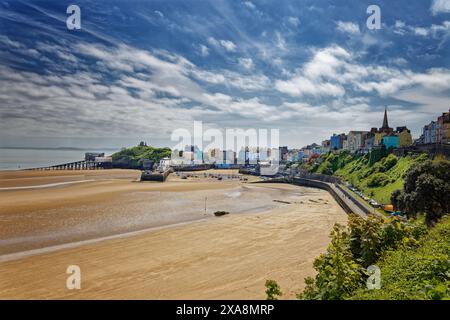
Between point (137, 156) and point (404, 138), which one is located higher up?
point (404, 138)

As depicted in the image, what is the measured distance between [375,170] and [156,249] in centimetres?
4379

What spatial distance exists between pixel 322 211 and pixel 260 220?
916 cm

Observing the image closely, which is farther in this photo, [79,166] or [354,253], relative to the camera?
[79,166]

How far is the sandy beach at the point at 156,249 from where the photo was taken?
11.6m

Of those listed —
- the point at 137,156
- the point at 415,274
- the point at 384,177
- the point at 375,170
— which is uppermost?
the point at 137,156

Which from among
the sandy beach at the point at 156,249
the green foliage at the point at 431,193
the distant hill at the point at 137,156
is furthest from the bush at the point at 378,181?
the distant hill at the point at 137,156

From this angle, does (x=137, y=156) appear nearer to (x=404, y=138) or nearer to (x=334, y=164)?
(x=334, y=164)

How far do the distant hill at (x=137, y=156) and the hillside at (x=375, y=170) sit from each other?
9690 cm

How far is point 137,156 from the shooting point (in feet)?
516

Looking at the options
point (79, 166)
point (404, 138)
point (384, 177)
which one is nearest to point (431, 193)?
point (384, 177)

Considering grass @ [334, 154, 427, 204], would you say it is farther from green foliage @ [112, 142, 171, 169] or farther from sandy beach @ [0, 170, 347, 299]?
green foliage @ [112, 142, 171, 169]

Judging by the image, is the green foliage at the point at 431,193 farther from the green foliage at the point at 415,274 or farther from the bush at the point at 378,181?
the bush at the point at 378,181

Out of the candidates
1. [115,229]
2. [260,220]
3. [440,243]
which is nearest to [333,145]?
[260,220]

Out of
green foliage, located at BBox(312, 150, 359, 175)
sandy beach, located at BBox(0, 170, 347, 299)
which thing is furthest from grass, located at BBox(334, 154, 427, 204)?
green foliage, located at BBox(312, 150, 359, 175)
